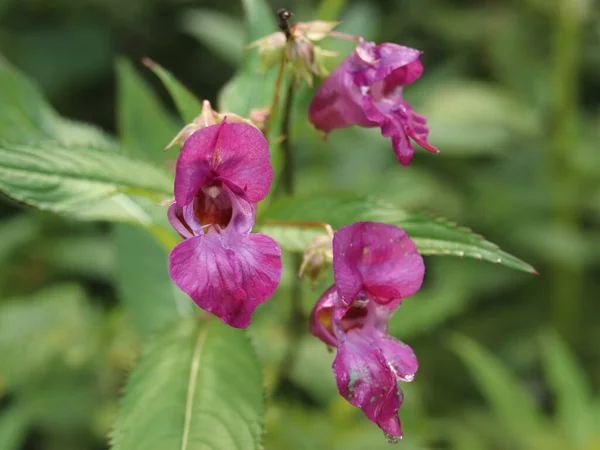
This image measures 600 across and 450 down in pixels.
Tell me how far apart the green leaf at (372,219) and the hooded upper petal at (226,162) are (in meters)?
0.24

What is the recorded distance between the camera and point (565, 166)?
3.44 meters

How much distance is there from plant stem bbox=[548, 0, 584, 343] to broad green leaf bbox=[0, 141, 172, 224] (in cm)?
232

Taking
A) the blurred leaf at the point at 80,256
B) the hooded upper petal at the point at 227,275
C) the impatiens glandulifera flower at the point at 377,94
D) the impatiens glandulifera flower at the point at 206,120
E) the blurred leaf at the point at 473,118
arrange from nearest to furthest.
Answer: the hooded upper petal at the point at 227,275 < the impatiens glandulifera flower at the point at 206,120 < the impatiens glandulifera flower at the point at 377,94 < the blurred leaf at the point at 80,256 < the blurred leaf at the point at 473,118

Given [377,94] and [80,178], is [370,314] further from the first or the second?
[80,178]

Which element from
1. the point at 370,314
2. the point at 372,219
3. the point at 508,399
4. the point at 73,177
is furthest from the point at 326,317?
the point at 508,399

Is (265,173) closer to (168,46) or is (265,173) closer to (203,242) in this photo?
(203,242)

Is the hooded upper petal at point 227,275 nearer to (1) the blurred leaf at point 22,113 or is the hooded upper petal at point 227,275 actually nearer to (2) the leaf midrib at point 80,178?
(2) the leaf midrib at point 80,178

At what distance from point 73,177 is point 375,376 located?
2.23 ft

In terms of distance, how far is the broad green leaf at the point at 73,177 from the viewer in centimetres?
139

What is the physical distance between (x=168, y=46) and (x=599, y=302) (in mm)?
2779

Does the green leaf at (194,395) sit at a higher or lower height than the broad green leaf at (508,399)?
higher

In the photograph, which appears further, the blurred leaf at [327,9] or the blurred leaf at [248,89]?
the blurred leaf at [327,9]

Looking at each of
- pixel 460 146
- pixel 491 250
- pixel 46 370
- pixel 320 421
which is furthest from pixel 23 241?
pixel 491 250

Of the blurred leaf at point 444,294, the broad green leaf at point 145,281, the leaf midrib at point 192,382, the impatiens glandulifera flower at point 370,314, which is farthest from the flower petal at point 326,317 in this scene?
the blurred leaf at point 444,294
